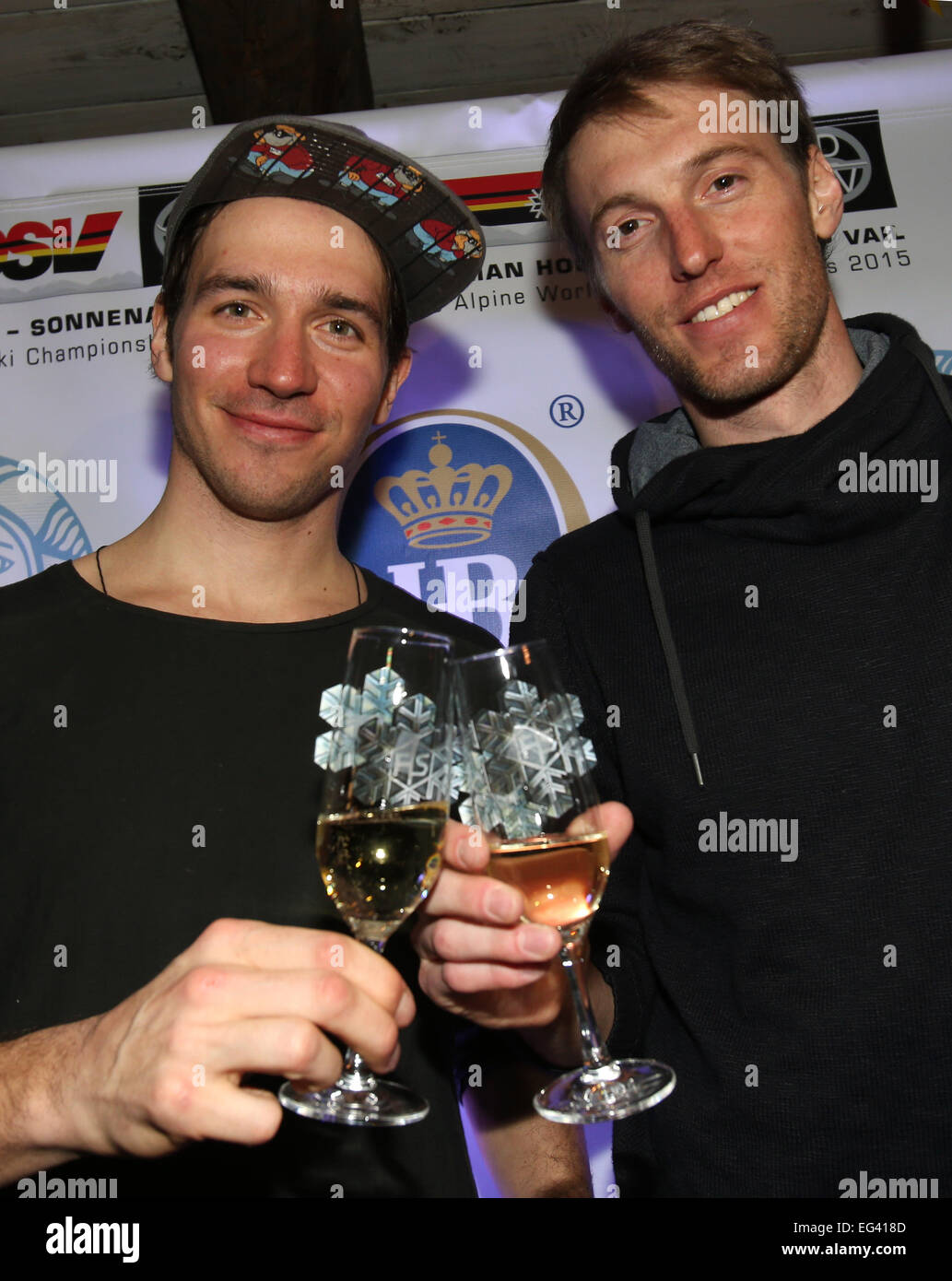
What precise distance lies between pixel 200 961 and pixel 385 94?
3.22 m

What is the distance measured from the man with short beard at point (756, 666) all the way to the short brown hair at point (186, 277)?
0.44 meters

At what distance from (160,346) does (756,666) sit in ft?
4.51

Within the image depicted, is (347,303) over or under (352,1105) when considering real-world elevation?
over

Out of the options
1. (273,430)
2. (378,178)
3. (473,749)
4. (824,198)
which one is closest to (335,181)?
(378,178)

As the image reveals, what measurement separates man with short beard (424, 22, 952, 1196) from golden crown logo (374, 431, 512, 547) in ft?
1.83

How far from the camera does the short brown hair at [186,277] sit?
2143 mm

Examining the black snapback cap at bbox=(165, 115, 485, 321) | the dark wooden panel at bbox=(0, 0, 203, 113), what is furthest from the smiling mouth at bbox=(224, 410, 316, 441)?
the dark wooden panel at bbox=(0, 0, 203, 113)

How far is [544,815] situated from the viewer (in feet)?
3.63

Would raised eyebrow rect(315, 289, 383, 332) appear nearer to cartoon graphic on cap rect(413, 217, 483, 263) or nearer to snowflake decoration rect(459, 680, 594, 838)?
cartoon graphic on cap rect(413, 217, 483, 263)

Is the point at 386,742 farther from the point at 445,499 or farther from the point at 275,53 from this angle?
the point at 275,53

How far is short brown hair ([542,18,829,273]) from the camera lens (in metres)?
2.18

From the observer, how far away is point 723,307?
6.55 ft

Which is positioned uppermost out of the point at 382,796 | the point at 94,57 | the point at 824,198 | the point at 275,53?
the point at 94,57

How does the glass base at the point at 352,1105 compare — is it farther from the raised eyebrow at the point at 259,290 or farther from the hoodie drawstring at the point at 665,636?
the raised eyebrow at the point at 259,290
